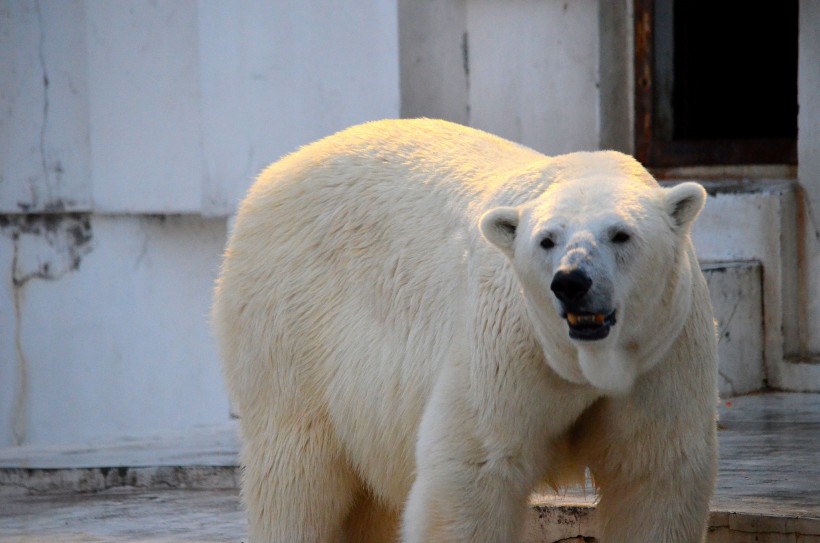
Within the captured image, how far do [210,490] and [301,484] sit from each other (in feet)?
5.24

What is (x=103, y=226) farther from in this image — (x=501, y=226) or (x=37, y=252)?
(x=501, y=226)

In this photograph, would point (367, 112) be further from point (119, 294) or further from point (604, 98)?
point (119, 294)

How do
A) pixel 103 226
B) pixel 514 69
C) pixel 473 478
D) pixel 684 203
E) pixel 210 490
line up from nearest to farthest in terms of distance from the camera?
pixel 684 203
pixel 473 478
pixel 210 490
pixel 514 69
pixel 103 226

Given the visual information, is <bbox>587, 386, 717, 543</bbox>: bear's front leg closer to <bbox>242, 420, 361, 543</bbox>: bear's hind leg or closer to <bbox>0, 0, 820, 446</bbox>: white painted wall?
<bbox>242, 420, 361, 543</bbox>: bear's hind leg

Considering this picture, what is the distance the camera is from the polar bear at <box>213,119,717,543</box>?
2.70m

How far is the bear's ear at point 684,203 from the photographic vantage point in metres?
2.73

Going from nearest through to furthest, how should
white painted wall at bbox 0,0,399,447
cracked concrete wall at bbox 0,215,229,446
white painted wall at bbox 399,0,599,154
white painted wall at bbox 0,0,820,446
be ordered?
white painted wall at bbox 0,0,820,446 < white painted wall at bbox 399,0,599,154 < white painted wall at bbox 0,0,399,447 < cracked concrete wall at bbox 0,215,229,446

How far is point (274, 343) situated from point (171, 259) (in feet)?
11.6

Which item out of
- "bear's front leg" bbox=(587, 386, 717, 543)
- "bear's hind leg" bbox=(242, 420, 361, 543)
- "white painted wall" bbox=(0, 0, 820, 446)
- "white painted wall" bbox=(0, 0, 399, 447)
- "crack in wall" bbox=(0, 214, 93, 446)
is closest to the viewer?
"bear's front leg" bbox=(587, 386, 717, 543)

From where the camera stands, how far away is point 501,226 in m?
2.76

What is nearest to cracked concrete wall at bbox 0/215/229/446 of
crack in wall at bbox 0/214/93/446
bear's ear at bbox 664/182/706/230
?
crack in wall at bbox 0/214/93/446

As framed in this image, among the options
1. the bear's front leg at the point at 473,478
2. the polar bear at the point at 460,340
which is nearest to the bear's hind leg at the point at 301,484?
the polar bear at the point at 460,340

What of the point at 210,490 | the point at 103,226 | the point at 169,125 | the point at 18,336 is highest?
the point at 169,125

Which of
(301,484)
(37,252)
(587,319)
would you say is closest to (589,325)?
(587,319)
